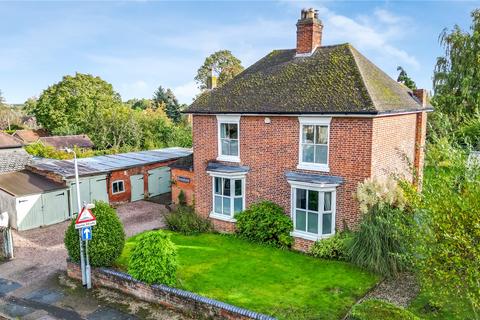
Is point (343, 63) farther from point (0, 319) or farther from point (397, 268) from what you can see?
point (0, 319)

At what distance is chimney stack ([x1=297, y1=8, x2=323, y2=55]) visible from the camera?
1767 cm

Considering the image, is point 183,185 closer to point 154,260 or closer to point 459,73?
point 154,260

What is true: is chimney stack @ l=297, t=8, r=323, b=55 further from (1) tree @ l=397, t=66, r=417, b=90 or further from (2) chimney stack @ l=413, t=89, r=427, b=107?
(1) tree @ l=397, t=66, r=417, b=90

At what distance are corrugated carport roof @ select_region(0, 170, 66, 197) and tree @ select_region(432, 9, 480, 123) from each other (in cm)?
3522

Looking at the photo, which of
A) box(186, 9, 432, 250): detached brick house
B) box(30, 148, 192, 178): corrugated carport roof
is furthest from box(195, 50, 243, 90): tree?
box(186, 9, 432, 250): detached brick house

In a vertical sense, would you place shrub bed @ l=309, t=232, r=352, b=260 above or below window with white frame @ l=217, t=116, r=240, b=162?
below

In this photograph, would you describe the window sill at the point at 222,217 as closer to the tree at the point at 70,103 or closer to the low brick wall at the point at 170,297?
the low brick wall at the point at 170,297

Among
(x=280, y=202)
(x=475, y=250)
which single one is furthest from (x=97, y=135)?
(x=475, y=250)

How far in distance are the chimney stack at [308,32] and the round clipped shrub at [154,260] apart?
37.4ft

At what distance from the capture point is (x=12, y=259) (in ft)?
52.9

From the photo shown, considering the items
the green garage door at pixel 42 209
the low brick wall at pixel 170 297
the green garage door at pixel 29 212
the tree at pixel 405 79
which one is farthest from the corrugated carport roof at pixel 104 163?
the tree at pixel 405 79

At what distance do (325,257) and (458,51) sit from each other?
32984 millimetres

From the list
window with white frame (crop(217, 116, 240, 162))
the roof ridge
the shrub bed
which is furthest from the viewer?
window with white frame (crop(217, 116, 240, 162))

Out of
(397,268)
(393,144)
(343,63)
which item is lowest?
(397,268)
